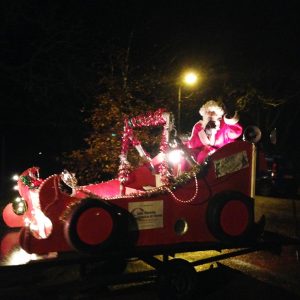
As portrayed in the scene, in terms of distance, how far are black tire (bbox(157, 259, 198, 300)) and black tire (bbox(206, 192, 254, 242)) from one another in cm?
60

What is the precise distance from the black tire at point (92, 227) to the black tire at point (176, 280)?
0.87 meters

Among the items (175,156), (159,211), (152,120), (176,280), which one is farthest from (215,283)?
(152,120)

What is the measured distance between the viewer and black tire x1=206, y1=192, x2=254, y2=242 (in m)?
5.59

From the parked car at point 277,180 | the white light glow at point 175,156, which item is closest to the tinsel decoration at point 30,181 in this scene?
the white light glow at point 175,156

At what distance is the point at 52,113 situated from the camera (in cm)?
1870

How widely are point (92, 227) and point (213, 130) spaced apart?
2709 millimetres

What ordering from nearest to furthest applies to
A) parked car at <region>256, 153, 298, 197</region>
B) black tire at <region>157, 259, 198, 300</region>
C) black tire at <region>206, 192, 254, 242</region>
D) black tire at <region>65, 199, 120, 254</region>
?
black tire at <region>65, 199, 120, 254</region> < black tire at <region>157, 259, 198, 300</region> < black tire at <region>206, 192, 254, 242</region> < parked car at <region>256, 153, 298, 197</region>

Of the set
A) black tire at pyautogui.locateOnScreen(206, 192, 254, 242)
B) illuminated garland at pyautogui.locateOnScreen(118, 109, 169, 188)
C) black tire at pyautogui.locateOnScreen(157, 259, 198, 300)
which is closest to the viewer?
black tire at pyautogui.locateOnScreen(157, 259, 198, 300)

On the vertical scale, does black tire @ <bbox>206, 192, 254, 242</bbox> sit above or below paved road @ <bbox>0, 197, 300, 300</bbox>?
above

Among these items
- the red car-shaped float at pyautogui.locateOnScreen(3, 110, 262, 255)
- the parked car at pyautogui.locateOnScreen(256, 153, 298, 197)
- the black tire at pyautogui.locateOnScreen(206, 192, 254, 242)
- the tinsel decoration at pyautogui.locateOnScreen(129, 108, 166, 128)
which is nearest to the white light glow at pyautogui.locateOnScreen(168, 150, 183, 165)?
the red car-shaped float at pyautogui.locateOnScreen(3, 110, 262, 255)

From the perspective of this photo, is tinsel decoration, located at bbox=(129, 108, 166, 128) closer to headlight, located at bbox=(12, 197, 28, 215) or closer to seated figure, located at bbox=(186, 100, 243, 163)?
seated figure, located at bbox=(186, 100, 243, 163)

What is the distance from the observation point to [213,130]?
6.74 meters

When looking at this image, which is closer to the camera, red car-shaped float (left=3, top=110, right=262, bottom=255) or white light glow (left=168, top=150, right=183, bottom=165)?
red car-shaped float (left=3, top=110, right=262, bottom=255)

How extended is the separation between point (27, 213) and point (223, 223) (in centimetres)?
272
